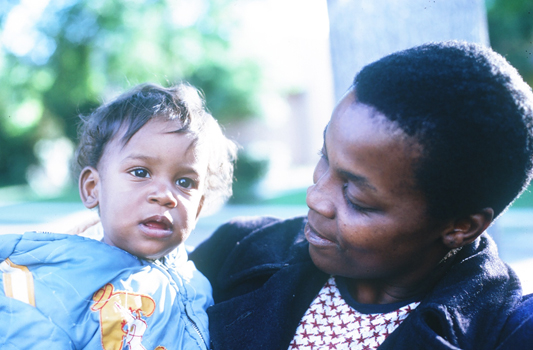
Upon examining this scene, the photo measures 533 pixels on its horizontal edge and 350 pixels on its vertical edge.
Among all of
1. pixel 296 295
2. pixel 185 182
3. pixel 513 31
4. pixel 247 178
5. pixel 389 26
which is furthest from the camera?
pixel 513 31

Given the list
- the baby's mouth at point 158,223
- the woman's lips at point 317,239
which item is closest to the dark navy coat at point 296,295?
the woman's lips at point 317,239

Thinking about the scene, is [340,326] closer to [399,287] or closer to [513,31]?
[399,287]

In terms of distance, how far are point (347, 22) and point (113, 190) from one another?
1.41 metres

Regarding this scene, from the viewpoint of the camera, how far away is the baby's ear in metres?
2.02

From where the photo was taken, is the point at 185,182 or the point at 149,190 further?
the point at 185,182

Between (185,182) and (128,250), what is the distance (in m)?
0.36

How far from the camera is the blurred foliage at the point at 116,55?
51.0 ft

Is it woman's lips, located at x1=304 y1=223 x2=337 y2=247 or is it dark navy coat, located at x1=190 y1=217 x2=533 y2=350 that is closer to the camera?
dark navy coat, located at x1=190 y1=217 x2=533 y2=350

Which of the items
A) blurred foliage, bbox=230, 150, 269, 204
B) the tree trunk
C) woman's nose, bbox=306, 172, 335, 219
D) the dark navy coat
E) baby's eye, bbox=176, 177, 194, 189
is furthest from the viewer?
blurred foliage, bbox=230, 150, 269, 204

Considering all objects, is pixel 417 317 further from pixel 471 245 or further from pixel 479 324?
pixel 471 245

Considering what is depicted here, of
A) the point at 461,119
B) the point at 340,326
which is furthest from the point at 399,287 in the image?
the point at 461,119

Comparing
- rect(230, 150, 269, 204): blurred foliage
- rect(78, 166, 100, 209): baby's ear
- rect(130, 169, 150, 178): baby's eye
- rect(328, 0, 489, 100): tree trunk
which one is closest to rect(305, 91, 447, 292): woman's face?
rect(130, 169, 150, 178): baby's eye

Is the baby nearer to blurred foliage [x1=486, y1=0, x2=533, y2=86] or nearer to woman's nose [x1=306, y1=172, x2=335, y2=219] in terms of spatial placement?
woman's nose [x1=306, y1=172, x2=335, y2=219]

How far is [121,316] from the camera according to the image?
5.22 feet
